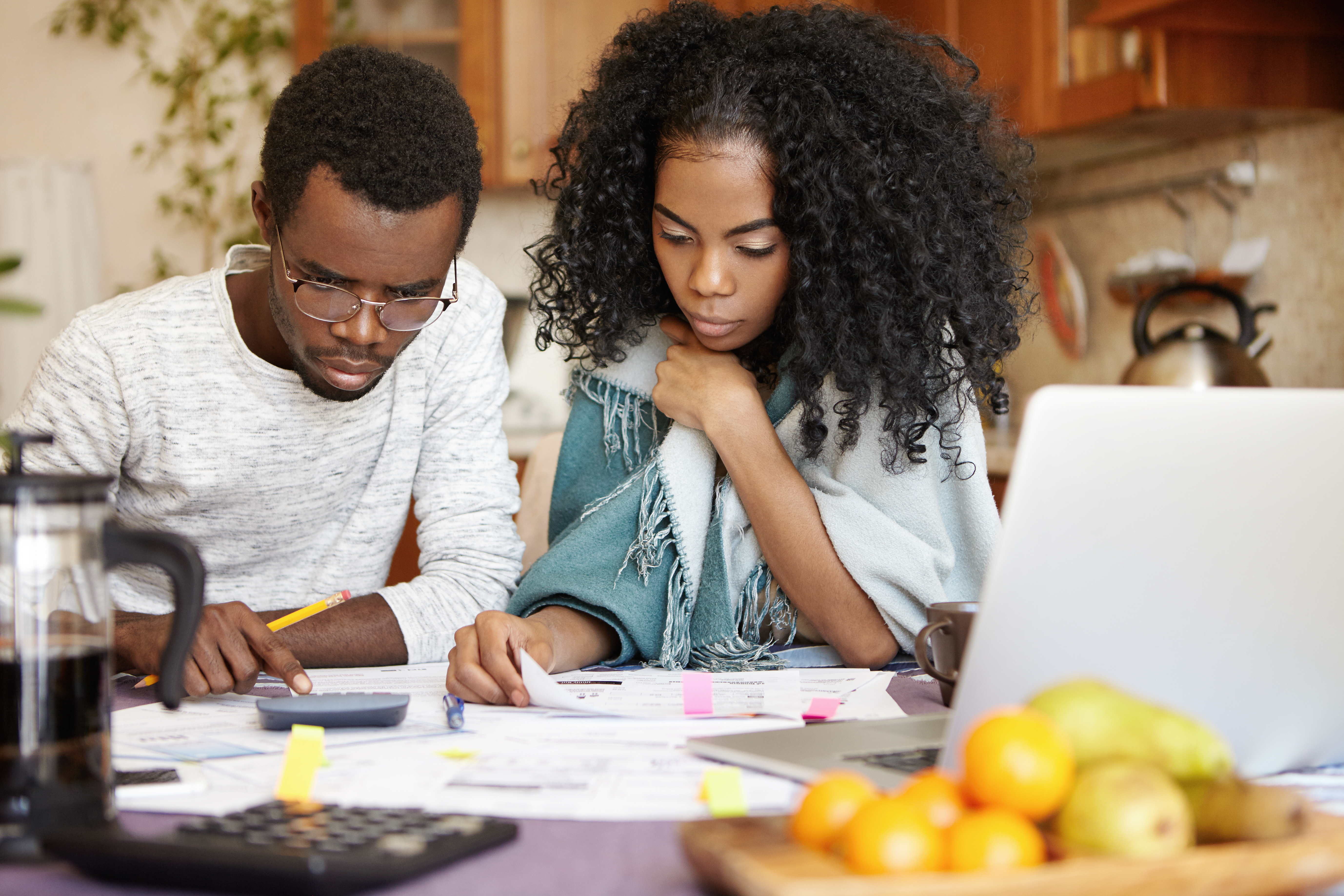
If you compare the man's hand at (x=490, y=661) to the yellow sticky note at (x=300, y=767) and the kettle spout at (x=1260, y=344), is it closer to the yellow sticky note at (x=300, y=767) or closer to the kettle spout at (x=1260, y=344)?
the yellow sticky note at (x=300, y=767)

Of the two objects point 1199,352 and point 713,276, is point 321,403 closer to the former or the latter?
point 713,276

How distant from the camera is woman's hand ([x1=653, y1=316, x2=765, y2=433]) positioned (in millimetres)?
1287

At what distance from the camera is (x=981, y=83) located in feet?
9.18

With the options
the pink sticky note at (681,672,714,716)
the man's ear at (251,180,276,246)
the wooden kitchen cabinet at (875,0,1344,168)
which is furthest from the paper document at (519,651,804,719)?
the wooden kitchen cabinet at (875,0,1344,168)

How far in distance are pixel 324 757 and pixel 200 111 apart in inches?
131

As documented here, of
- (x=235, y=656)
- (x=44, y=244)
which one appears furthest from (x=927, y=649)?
(x=44, y=244)

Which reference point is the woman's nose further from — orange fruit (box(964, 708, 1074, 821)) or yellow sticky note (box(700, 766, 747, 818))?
orange fruit (box(964, 708, 1074, 821))

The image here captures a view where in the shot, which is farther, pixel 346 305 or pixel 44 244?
pixel 44 244

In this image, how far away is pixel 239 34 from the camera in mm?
3521

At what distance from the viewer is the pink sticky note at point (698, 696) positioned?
2.97ft

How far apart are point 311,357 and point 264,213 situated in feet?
0.56

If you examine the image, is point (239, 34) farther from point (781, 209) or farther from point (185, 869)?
point (185, 869)

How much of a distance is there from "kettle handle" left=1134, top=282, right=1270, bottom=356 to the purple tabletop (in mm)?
2066

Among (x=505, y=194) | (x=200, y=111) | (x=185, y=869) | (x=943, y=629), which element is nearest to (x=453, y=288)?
(x=943, y=629)
